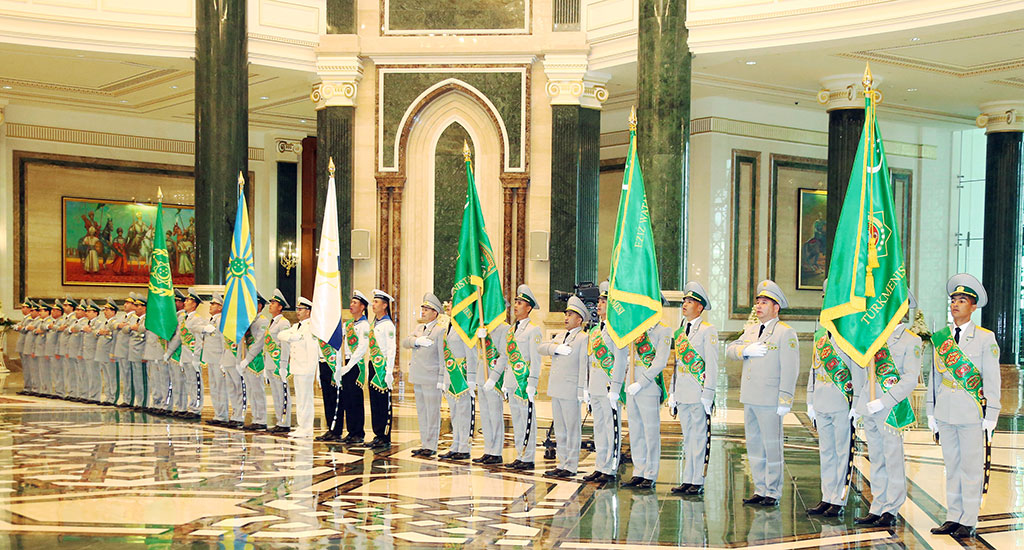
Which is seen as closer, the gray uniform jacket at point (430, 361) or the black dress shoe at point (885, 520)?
the black dress shoe at point (885, 520)

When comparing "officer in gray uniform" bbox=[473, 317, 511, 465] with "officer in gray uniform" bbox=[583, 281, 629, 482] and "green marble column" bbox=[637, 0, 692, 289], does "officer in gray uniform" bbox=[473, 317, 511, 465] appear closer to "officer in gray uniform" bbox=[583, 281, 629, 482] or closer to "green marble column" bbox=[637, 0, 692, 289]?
"officer in gray uniform" bbox=[583, 281, 629, 482]

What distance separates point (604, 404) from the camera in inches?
321

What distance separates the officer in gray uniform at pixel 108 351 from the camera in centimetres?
1318

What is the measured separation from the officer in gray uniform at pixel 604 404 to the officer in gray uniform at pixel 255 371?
422 centimetres

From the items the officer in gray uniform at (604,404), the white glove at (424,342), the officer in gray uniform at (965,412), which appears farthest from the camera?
the white glove at (424,342)

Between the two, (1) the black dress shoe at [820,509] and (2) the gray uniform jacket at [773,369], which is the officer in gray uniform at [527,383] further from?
(1) the black dress shoe at [820,509]

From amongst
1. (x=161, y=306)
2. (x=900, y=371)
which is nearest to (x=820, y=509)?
(x=900, y=371)

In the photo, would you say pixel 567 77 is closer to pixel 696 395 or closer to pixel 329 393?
pixel 329 393

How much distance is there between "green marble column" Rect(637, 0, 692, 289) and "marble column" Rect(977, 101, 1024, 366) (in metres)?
7.31

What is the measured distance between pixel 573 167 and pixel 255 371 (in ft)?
20.0

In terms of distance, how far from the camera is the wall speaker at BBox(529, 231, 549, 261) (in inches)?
596

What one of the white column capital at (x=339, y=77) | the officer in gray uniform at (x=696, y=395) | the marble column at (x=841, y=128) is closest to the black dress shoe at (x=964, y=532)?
the officer in gray uniform at (x=696, y=395)

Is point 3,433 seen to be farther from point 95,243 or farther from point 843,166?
point 843,166

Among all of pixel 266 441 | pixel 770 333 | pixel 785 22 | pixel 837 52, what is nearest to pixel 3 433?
pixel 266 441
